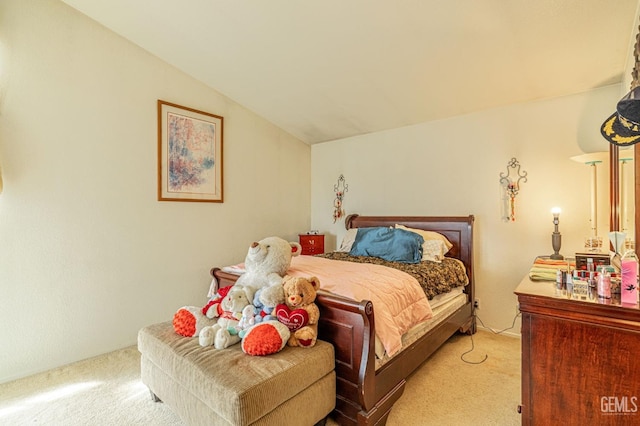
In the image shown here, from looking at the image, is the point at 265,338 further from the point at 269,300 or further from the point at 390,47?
the point at 390,47

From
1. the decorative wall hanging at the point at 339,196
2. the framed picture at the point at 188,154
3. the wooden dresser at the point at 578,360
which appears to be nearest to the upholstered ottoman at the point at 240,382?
the wooden dresser at the point at 578,360

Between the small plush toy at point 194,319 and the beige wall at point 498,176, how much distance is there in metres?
2.53

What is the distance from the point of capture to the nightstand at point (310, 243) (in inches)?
165

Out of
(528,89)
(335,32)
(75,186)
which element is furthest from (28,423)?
(528,89)

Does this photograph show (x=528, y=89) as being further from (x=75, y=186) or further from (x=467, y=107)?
(x=75, y=186)

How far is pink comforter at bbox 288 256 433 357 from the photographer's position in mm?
1794

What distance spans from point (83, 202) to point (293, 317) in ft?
7.31

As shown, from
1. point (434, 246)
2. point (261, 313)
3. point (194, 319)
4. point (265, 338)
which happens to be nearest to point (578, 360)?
point (265, 338)

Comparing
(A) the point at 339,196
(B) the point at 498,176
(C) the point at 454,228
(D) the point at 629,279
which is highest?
(B) the point at 498,176

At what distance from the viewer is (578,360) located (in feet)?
4.26

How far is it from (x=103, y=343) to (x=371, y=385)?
246 cm

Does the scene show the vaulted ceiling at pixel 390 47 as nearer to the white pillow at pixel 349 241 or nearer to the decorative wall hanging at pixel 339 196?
the decorative wall hanging at pixel 339 196

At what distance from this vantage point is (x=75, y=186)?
2.67m

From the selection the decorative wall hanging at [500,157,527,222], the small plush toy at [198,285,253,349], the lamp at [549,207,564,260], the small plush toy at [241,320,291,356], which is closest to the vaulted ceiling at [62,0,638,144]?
the decorative wall hanging at [500,157,527,222]
